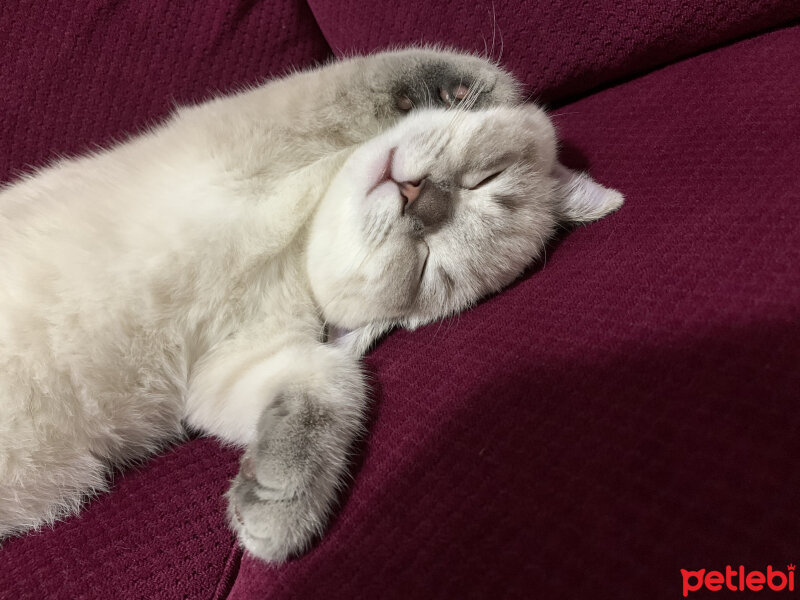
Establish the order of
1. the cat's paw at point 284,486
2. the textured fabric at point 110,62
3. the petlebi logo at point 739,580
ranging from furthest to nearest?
the textured fabric at point 110,62
the cat's paw at point 284,486
the petlebi logo at point 739,580

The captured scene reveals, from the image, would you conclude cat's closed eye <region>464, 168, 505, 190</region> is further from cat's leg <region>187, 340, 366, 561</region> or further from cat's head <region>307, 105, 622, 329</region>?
cat's leg <region>187, 340, 366, 561</region>

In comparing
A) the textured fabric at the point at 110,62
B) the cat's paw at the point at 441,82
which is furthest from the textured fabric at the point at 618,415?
the textured fabric at the point at 110,62

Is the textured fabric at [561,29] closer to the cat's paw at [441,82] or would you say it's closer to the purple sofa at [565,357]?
the purple sofa at [565,357]

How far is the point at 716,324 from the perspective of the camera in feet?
2.51

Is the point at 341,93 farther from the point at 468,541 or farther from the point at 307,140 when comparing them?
the point at 468,541

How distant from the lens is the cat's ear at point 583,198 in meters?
1.10

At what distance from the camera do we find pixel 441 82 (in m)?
1.20

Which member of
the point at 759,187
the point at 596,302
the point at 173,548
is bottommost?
the point at 173,548

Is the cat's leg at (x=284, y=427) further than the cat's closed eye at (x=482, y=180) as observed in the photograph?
No

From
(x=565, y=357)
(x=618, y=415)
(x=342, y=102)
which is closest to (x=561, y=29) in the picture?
(x=342, y=102)

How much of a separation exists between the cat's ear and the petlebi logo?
713 millimetres

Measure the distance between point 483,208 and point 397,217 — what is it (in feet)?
0.66

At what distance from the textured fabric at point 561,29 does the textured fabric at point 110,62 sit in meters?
0.24

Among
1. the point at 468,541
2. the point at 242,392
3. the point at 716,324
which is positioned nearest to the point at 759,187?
the point at 716,324
